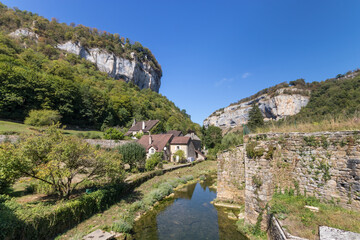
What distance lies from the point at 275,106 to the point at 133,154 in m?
83.4

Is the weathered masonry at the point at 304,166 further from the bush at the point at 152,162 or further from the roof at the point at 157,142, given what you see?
the roof at the point at 157,142

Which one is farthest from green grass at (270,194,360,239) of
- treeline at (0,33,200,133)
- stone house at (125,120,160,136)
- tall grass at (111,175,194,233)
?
treeline at (0,33,200,133)

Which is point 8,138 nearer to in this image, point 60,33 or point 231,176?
A: point 231,176

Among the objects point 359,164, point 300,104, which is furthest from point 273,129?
point 300,104

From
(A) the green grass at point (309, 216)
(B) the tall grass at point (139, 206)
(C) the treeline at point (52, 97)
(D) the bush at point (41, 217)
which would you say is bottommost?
(B) the tall grass at point (139, 206)

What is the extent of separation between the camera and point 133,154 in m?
22.2

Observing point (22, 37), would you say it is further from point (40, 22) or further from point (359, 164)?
point (359, 164)

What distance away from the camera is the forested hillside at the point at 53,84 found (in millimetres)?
34281

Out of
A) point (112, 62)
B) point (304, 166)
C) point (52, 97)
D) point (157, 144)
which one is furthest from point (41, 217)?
point (112, 62)

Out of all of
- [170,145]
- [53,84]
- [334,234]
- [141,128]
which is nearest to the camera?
[334,234]

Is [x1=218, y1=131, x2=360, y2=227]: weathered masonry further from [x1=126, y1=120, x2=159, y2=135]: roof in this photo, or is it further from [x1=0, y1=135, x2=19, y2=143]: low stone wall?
[x1=126, y1=120, x2=159, y2=135]: roof

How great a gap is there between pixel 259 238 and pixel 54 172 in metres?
11.6

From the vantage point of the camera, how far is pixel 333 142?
6.08m

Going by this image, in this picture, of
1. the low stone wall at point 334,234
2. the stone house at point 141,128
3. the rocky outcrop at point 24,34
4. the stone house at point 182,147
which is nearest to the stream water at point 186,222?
the low stone wall at point 334,234
